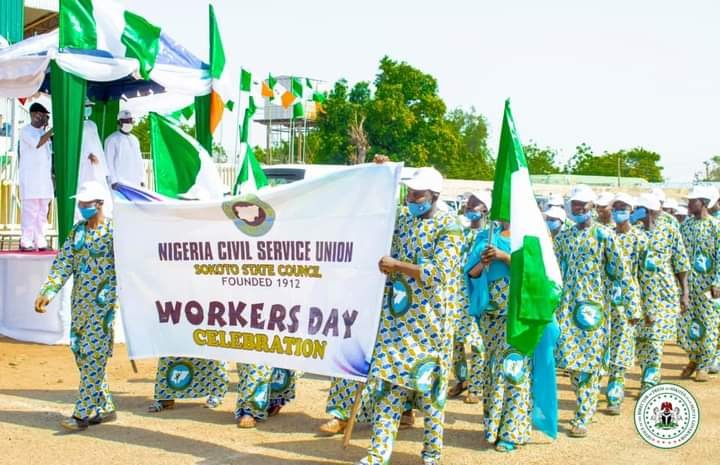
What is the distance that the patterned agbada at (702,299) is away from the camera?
1042cm

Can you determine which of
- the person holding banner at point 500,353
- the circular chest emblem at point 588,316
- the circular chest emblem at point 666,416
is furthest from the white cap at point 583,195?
the circular chest emblem at point 666,416

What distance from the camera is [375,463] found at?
580cm

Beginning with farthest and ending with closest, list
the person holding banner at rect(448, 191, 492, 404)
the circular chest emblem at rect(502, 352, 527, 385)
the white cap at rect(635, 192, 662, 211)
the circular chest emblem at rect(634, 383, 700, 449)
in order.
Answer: the white cap at rect(635, 192, 662, 211)
the person holding banner at rect(448, 191, 492, 404)
the circular chest emblem at rect(502, 352, 527, 385)
the circular chest emblem at rect(634, 383, 700, 449)

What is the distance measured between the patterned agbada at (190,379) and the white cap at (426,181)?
300 centimetres

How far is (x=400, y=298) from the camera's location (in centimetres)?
596

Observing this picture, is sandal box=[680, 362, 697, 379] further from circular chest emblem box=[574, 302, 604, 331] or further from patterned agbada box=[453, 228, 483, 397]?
circular chest emblem box=[574, 302, 604, 331]

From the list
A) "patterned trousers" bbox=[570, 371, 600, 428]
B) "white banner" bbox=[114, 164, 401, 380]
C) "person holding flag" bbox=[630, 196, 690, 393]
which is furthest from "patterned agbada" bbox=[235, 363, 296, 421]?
Result: "person holding flag" bbox=[630, 196, 690, 393]

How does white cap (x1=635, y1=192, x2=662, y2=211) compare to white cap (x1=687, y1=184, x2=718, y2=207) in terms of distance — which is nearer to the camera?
white cap (x1=635, y1=192, x2=662, y2=211)

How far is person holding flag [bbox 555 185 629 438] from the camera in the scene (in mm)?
7543

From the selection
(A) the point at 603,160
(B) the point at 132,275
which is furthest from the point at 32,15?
(A) the point at 603,160

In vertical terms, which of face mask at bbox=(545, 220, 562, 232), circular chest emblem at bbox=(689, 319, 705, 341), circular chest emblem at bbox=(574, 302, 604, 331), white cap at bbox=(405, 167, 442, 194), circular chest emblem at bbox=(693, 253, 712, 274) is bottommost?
circular chest emblem at bbox=(689, 319, 705, 341)

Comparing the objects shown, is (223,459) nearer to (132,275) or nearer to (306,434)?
(306,434)

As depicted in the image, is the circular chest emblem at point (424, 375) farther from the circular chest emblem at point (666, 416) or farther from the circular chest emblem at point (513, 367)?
the circular chest emblem at point (666, 416)

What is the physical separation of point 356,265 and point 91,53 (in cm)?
645
